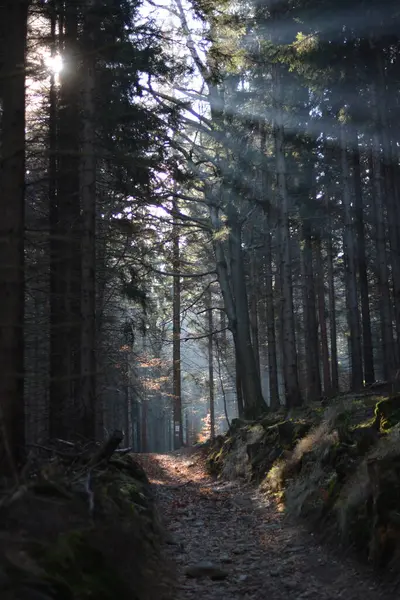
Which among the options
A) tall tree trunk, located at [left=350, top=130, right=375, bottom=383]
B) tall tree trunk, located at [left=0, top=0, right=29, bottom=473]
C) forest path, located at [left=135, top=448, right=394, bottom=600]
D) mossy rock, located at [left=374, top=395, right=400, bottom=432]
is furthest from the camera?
tall tree trunk, located at [left=350, top=130, right=375, bottom=383]

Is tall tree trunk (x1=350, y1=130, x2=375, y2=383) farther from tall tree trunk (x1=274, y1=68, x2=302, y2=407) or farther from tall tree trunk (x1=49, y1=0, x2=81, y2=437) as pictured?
tall tree trunk (x1=49, y1=0, x2=81, y2=437)

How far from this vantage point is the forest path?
582 centimetres

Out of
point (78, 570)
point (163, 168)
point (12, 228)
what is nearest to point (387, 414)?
point (78, 570)

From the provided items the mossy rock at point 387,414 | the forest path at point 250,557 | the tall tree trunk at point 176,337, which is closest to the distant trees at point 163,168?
the tall tree trunk at point 176,337

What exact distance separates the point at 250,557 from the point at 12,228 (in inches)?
210

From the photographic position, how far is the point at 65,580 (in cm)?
405

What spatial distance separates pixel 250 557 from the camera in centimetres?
732

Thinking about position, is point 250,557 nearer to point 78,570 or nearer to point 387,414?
point 387,414

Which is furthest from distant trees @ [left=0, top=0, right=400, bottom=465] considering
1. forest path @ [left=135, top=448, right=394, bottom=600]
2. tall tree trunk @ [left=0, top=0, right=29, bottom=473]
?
forest path @ [left=135, top=448, right=394, bottom=600]

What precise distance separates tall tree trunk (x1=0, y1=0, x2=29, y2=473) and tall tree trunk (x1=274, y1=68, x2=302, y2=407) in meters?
9.89

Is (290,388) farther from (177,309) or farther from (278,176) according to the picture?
(177,309)

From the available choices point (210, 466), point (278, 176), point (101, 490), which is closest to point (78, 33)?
point (278, 176)

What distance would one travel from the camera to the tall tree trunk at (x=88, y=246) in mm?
10242

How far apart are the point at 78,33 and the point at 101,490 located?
31.8 ft
